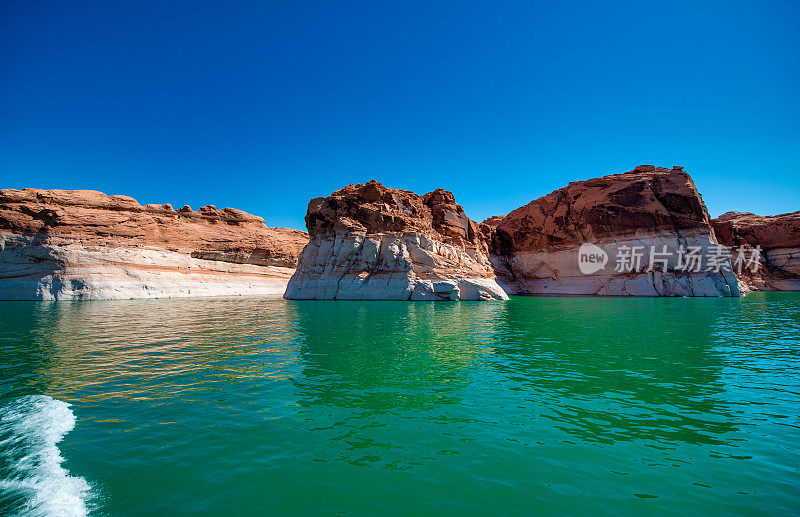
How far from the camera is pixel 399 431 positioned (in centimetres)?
563

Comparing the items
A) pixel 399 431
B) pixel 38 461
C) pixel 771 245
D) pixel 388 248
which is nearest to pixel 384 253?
pixel 388 248

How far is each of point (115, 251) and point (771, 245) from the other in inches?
4141

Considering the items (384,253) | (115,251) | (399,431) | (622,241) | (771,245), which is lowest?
(399,431)

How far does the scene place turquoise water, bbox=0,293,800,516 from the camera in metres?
3.89

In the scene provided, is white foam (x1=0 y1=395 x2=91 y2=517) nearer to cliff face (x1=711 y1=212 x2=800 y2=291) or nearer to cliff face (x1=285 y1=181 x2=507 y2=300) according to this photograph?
cliff face (x1=285 y1=181 x2=507 y2=300)

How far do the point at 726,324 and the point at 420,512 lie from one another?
70.4ft

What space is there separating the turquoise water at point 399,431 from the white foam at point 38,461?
→ 0.09 feet

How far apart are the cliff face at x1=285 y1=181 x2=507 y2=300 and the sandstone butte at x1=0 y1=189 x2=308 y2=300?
16877 millimetres

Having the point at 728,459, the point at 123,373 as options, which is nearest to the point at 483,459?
the point at 728,459

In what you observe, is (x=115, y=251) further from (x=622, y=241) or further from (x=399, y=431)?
(x=622, y=241)

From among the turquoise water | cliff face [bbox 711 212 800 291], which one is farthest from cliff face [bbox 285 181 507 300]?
cliff face [bbox 711 212 800 291]

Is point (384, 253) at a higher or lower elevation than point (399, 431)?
higher

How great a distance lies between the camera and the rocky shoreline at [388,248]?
38000 mm

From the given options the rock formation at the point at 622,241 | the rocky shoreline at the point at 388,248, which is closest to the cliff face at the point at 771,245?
the rocky shoreline at the point at 388,248
